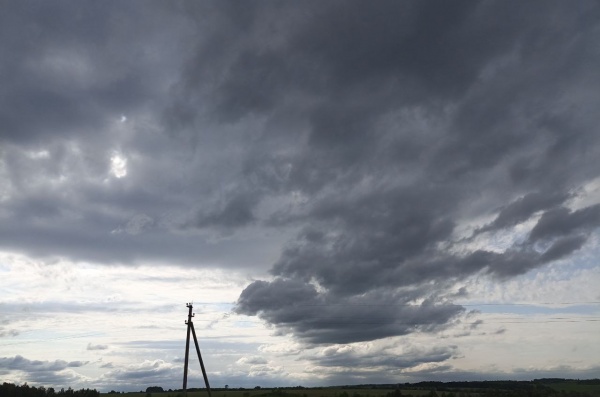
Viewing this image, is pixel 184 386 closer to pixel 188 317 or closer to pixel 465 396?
pixel 188 317

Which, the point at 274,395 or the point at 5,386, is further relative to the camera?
the point at 274,395

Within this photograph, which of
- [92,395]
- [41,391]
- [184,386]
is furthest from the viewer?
[92,395]

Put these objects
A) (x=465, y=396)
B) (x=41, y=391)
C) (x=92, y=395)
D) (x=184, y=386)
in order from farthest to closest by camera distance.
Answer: (x=465, y=396)
(x=92, y=395)
(x=41, y=391)
(x=184, y=386)

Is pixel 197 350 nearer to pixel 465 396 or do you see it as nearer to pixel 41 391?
pixel 41 391

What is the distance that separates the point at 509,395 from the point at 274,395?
29028 mm

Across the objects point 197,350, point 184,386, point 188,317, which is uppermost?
point 188,317

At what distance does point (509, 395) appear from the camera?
57.7 meters

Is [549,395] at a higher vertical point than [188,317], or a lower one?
lower

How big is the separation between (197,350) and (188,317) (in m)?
3.88

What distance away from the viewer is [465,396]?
65750mm

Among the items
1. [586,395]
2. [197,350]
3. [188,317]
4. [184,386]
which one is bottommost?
[586,395]

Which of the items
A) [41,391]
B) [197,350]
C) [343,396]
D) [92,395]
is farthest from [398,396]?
[41,391]

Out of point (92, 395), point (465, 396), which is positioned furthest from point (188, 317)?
point (465, 396)

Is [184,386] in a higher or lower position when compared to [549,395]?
higher
